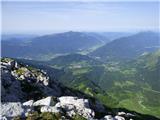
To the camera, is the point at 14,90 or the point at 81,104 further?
the point at 14,90

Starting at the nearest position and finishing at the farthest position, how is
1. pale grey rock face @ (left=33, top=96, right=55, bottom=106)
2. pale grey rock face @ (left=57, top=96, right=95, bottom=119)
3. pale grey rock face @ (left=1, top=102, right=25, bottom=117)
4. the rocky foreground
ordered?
1. pale grey rock face @ (left=1, top=102, right=25, bottom=117)
2. the rocky foreground
3. pale grey rock face @ (left=57, top=96, right=95, bottom=119)
4. pale grey rock face @ (left=33, top=96, right=55, bottom=106)

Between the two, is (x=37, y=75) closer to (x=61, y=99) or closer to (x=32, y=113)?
(x=61, y=99)

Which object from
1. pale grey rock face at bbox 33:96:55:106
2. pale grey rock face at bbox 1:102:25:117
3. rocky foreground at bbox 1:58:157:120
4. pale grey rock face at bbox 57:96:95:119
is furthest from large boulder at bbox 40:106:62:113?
pale grey rock face at bbox 33:96:55:106

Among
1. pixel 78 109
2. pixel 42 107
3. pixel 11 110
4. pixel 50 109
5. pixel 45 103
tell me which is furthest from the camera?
pixel 45 103

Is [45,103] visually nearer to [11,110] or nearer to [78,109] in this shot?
[78,109]

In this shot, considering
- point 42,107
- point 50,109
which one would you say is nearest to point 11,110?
point 42,107

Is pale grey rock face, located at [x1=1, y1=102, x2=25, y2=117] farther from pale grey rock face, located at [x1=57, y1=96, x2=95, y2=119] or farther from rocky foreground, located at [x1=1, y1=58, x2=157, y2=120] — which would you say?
pale grey rock face, located at [x1=57, y1=96, x2=95, y2=119]

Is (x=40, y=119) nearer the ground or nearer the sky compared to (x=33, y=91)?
nearer the sky

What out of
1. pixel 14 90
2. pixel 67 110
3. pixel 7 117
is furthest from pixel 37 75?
pixel 7 117
